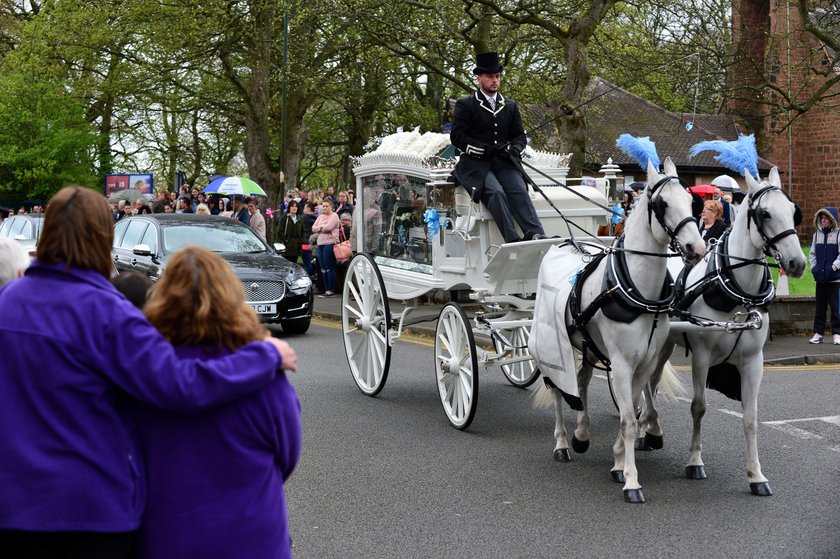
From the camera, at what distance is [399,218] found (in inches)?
420

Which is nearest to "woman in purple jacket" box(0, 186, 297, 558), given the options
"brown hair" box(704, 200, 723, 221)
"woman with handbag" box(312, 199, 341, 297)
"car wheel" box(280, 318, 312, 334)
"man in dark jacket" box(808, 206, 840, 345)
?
"brown hair" box(704, 200, 723, 221)

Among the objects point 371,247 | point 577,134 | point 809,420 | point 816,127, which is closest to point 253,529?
point 809,420

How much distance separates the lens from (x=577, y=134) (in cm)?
1794

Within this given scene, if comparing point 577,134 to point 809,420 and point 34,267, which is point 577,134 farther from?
point 34,267

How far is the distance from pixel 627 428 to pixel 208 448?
421cm

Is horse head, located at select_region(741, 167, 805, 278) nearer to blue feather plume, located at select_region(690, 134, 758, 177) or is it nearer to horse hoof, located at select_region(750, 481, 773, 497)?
blue feather plume, located at select_region(690, 134, 758, 177)

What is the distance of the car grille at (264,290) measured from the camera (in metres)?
15.2

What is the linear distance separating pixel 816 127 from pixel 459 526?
119 ft

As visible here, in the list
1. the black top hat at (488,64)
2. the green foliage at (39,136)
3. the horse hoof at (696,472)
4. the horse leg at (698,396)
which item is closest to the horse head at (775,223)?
the horse leg at (698,396)

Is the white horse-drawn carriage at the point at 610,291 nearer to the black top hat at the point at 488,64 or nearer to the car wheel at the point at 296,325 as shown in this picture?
the black top hat at the point at 488,64

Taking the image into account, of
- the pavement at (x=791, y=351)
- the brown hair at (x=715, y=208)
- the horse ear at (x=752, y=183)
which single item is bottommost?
the pavement at (x=791, y=351)

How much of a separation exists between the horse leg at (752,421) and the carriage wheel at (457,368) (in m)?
2.21

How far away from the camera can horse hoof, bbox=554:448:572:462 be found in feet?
25.7

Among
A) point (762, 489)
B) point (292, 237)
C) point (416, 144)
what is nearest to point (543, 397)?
point (762, 489)
